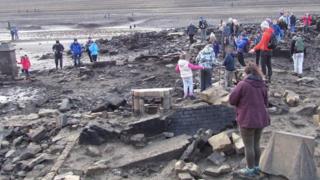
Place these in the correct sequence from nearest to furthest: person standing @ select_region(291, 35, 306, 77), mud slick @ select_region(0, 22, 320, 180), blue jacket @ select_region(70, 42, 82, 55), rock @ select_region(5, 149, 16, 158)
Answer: mud slick @ select_region(0, 22, 320, 180)
rock @ select_region(5, 149, 16, 158)
person standing @ select_region(291, 35, 306, 77)
blue jacket @ select_region(70, 42, 82, 55)

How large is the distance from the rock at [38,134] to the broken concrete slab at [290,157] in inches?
221

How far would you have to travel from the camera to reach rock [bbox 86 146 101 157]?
10.5 metres

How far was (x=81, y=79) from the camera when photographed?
20734mm

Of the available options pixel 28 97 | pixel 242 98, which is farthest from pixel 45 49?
pixel 242 98

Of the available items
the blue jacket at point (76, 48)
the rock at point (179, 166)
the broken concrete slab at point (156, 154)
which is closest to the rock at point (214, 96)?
the broken concrete slab at point (156, 154)

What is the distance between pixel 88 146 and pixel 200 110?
2449mm

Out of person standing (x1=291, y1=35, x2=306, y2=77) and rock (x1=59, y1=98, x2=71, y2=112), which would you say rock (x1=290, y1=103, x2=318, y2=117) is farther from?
rock (x1=59, y1=98, x2=71, y2=112)

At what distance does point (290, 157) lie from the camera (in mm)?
8203

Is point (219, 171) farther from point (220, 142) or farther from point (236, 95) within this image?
point (236, 95)

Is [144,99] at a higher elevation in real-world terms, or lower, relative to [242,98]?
lower

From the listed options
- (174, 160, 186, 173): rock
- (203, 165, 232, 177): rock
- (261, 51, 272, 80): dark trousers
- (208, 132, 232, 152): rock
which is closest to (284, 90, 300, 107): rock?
(261, 51, 272, 80): dark trousers

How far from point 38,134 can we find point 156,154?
3460mm

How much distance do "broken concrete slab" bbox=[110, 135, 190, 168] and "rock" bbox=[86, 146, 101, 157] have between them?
2.14 feet

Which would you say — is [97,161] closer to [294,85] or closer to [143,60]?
[294,85]
